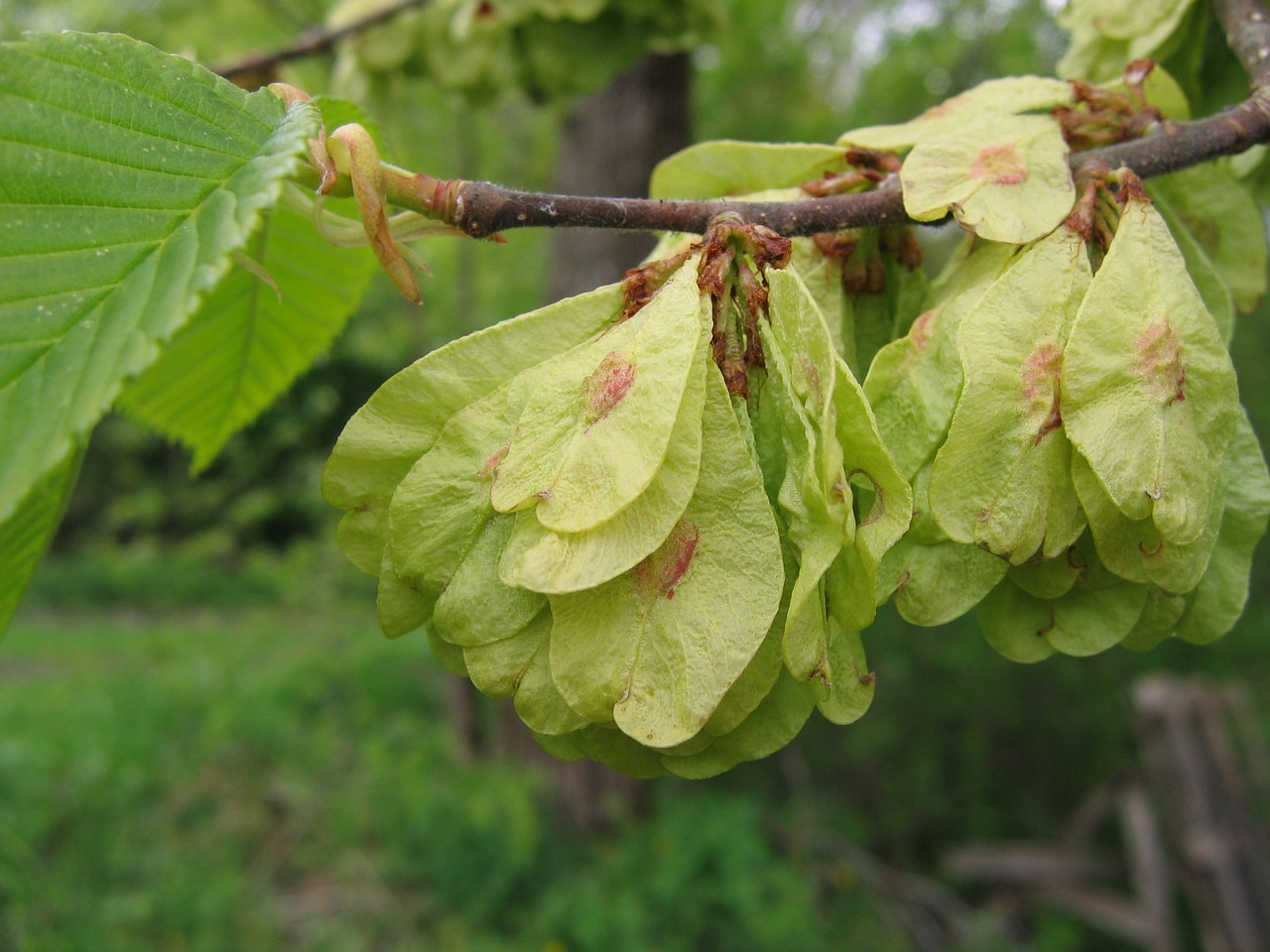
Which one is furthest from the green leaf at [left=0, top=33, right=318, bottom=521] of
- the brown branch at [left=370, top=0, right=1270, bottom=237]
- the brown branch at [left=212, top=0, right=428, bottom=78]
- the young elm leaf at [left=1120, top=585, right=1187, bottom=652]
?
the brown branch at [left=212, top=0, right=428, bottom=78]

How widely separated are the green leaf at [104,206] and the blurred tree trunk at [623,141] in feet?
10.4

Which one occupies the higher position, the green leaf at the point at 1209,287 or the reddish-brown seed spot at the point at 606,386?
the reddish-brown seed spot at the point at 606,386

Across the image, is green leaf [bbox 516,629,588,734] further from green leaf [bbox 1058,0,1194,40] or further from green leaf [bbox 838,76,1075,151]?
green leaf [bbox 1058,0,1194,40]

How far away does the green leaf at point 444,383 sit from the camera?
74 centimetres

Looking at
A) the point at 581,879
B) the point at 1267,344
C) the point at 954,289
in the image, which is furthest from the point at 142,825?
the point at 1267,344

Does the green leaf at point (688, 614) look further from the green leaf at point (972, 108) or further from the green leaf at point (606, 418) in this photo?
the green leaf at point (972, 108)

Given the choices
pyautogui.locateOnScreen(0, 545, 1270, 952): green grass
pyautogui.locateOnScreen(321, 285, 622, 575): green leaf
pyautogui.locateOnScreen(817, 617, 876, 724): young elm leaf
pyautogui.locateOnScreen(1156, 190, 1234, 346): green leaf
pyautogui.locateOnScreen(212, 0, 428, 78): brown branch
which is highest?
pyautogui.locateOnScreen(212, 0, 428, 78): brown branch

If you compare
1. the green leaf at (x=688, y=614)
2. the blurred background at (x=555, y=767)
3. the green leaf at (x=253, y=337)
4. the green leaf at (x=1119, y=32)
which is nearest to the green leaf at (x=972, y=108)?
the green leaf at (x=1119, y=32)

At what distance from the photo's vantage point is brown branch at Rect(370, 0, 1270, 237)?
72 centimetres

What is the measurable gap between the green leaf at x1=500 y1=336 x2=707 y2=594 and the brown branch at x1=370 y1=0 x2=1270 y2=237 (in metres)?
0.16

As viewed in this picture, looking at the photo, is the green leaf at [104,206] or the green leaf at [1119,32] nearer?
the green leaf at [104,206]

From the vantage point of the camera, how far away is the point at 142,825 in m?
4.32

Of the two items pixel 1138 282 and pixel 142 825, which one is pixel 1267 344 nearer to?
pixel 1138 282

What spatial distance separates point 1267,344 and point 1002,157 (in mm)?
5388
